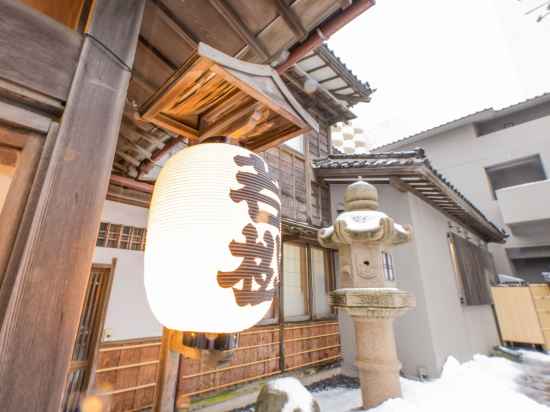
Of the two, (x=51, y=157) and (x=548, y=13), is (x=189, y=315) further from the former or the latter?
(x=548, y=13)

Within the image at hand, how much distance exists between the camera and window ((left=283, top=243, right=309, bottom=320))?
25.7 ft

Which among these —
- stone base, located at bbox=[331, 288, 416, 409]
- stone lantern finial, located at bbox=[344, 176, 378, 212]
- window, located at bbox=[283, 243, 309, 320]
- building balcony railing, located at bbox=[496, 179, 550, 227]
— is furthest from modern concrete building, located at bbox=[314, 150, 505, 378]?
building balcony railing, located at bbox=[496, 179, 550, 227]

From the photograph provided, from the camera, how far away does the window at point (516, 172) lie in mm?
14594

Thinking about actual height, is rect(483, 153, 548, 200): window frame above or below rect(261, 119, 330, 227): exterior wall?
above

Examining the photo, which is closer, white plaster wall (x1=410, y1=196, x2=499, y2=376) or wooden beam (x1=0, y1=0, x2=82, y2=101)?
wooden beam (x1=0, y1=0, x2=82, y2=101)

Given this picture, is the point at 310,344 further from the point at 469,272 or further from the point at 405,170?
the point at 469,272

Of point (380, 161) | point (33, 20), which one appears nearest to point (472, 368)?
point (380, 161)

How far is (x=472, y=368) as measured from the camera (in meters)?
7.37

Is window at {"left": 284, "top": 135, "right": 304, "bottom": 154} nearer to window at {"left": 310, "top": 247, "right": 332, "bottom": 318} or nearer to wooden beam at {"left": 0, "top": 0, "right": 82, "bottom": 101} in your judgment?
window at {"left": 310, "top": 247, "right": 332, "bottom": 318}

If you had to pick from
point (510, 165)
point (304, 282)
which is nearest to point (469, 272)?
point (304, 282)

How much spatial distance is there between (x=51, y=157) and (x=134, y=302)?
15.0 ft

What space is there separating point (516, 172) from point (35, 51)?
21.1 m

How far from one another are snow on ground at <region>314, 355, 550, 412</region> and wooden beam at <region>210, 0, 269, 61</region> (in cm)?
544

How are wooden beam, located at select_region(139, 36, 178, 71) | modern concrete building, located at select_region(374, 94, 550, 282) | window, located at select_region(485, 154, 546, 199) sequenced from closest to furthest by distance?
wooden beam, located at select_region(139, 36, 178, 71)
modern concrete building, located at select_region(374, 94, 550, 282)
window, located at select_region(485, 154, 546, 199)
